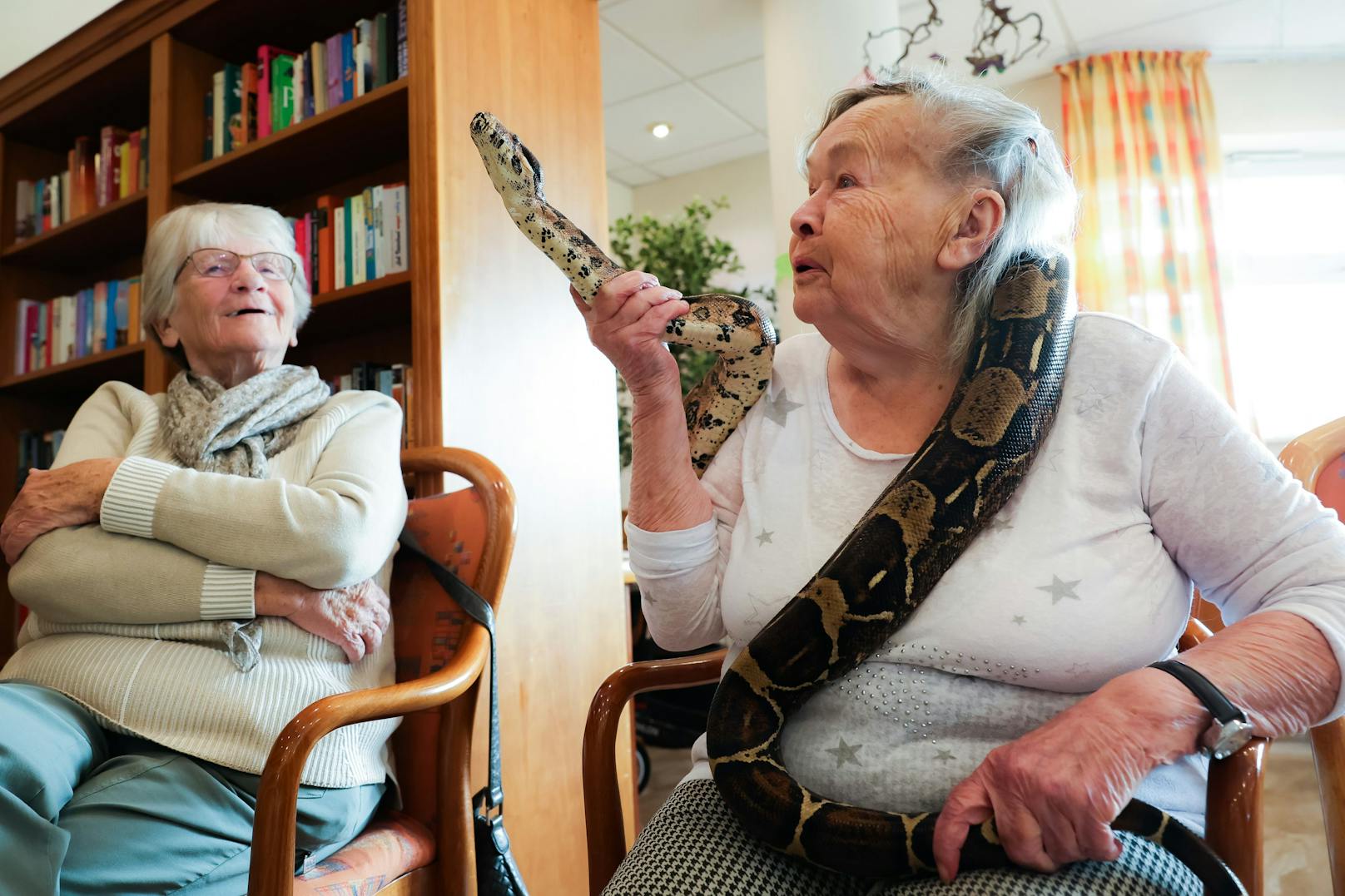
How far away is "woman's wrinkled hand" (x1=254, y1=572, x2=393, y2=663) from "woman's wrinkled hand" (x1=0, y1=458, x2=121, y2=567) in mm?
282

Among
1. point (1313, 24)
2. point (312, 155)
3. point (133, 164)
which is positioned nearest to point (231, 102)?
point (312, 155)

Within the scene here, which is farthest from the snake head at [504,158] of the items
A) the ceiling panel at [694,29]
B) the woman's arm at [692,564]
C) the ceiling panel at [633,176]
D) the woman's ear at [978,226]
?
the ceiling panel at [633,176]

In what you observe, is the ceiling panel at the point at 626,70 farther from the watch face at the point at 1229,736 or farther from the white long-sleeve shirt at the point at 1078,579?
the watch face at the point at 1229,736

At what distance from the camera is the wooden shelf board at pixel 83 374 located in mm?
2980

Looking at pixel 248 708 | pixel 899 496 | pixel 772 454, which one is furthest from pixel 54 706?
pixel 899 496

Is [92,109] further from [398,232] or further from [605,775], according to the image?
[605,775]

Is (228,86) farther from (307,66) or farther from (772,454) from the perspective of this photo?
(772,454)

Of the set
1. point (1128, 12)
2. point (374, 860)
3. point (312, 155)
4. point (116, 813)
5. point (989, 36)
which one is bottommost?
point (374, 860)

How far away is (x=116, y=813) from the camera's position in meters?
1.05

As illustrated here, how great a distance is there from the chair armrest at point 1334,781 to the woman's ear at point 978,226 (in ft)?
2.08

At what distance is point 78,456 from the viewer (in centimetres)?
147

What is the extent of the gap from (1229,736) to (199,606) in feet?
4.05

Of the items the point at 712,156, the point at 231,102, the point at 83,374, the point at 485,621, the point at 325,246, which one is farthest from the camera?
the point at 712,156

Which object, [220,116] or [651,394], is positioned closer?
[651,394]
